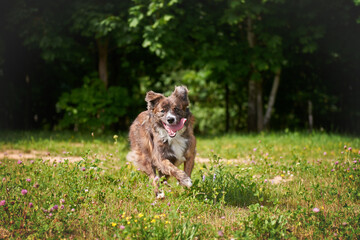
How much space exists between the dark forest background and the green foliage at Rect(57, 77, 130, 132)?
0.13 ft

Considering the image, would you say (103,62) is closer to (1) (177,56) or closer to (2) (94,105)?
A: (2) (94,105)

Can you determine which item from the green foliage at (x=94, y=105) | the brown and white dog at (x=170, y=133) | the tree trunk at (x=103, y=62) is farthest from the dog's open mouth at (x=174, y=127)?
the tree trunk at (x=103, y=62)

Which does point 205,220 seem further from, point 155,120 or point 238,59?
point 238,59

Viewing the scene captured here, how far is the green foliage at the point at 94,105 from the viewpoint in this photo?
1464 cm

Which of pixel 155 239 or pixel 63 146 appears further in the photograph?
pixel 63 146

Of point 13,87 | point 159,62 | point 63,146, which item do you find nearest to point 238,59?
point 159,62

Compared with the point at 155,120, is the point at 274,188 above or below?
below

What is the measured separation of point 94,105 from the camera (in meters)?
15.0

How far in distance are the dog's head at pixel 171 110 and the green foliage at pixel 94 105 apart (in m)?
9.28

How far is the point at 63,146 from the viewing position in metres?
10.1

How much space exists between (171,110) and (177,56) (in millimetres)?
9532

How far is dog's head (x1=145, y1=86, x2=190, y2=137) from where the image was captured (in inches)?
205

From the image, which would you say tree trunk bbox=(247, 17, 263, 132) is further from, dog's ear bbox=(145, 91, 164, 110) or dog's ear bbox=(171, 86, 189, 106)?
dog's ear bbox=(145, 91, 164, 110)

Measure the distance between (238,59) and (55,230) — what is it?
11515mm
